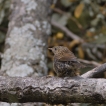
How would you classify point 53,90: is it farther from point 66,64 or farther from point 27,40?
point 27,40

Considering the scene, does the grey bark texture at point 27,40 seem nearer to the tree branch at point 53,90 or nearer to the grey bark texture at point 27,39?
the grey bark texture at point 27,39

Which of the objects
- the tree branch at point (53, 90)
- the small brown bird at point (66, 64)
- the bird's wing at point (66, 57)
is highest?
the bird's wing at point (66, 57)

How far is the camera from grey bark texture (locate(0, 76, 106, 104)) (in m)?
1.77

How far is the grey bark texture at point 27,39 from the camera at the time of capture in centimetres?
277

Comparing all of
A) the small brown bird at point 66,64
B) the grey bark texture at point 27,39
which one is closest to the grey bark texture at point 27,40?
the grey bark texture at point 27,39

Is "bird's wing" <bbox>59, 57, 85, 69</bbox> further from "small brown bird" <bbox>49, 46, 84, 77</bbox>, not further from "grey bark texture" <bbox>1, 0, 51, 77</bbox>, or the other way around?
"grey bark texture" <bbox>1, 0, 51, 77</bbox>

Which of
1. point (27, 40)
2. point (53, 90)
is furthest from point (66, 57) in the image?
point (27, 40)

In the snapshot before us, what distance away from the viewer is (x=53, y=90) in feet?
6.02

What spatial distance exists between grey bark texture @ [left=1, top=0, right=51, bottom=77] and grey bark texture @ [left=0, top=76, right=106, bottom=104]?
2.59ft

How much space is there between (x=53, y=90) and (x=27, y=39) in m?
1.16

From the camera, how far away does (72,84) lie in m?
1.83

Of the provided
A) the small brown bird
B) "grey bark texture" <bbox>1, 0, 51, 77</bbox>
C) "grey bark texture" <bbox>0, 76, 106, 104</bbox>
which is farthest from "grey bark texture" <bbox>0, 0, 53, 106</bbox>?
"grey bark texture" <bbox>0, 76, 106, 104</bbox>

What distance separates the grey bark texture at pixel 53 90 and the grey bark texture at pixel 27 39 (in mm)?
790

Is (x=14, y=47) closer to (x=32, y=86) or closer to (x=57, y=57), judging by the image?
(x=57, y=57)
